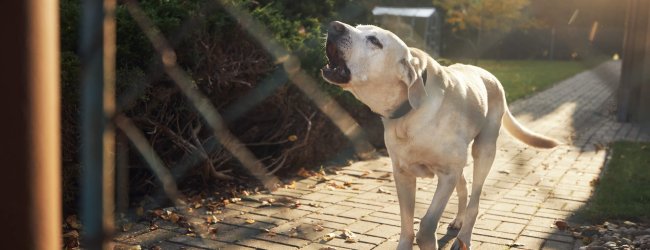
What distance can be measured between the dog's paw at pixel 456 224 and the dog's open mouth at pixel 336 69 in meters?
1.91

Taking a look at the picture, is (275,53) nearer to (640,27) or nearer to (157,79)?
(157,79)

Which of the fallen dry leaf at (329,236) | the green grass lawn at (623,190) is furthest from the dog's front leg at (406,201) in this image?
the green grass lawn at (623,190)

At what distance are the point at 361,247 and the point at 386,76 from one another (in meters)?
1.48

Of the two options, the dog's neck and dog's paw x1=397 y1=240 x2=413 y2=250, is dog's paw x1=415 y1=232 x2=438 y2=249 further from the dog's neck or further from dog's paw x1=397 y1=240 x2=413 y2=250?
the dog's neck

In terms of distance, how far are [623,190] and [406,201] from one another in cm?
333

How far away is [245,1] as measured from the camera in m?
6.75

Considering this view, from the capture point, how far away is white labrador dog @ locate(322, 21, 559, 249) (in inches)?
152

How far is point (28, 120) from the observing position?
86cm

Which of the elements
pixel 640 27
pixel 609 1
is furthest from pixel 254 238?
pixel 609 1

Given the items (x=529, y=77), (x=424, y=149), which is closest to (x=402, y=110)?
(x=424, y=149)

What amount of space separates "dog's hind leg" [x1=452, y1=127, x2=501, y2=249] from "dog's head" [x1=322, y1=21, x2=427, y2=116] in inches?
38.6

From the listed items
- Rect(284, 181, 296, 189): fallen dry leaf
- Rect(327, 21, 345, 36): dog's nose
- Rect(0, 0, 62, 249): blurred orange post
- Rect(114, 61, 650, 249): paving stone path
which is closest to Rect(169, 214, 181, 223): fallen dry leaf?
Rect(114, 61, 650, 249): paving stone path

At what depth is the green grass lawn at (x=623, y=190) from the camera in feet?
19.1

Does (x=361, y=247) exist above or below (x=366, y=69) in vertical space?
below
